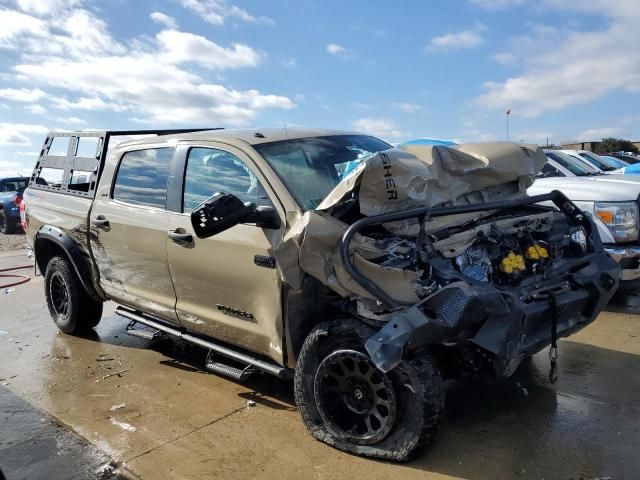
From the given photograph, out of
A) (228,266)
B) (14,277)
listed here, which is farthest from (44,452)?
(14,277)

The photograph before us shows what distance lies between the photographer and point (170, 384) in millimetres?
4453

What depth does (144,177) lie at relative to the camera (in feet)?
15.2

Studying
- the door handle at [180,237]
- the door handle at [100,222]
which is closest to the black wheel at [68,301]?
the door handle at [100,222]

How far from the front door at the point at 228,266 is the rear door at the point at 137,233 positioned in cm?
19

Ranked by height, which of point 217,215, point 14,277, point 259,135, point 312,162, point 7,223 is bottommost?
point 14,277

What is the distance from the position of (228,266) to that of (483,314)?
5.57 feet

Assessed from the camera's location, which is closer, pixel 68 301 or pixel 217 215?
pixel 217 215

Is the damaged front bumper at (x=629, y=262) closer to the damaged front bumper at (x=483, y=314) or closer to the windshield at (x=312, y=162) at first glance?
the damaged front bumper at (x=483, y=314)

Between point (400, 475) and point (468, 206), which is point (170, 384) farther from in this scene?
point (468, 206)

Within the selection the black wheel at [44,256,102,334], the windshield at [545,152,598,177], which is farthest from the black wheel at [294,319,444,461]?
the windshield at [545,152,598,177]

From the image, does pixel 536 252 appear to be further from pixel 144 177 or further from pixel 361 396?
pixel 144 177

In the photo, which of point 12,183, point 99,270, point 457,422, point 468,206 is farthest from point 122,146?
point 12,183

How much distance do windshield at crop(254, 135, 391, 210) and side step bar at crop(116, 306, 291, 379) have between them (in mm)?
1058

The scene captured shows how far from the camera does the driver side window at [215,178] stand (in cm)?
374
